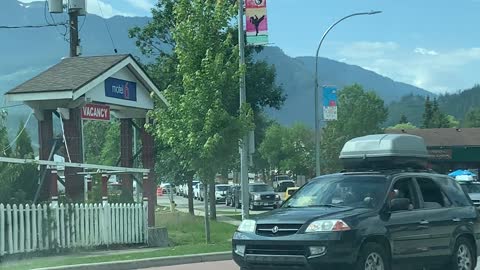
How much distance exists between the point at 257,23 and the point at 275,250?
12349mm

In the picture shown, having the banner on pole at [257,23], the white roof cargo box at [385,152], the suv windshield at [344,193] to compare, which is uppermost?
the banner on pole at [257,23]

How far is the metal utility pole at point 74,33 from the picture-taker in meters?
22.8

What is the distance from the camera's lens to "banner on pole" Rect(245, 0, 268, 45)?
66.3 feet

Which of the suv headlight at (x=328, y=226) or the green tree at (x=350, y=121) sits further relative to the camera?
the green tree at (x=350, y=121)

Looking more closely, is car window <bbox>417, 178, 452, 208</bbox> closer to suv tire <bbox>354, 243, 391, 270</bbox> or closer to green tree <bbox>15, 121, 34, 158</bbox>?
suv tire <bbox>354, 243, 391, 270</bbox>

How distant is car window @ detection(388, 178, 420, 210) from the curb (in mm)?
6075

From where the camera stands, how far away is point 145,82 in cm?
2125

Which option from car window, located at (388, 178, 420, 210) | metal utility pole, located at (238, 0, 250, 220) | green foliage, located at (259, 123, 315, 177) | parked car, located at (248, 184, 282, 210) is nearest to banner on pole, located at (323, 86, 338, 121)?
metal utility pole, located at (238, 0, 250, 220)

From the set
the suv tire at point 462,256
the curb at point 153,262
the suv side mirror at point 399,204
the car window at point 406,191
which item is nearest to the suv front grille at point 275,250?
the suv side mirror at point 399,204

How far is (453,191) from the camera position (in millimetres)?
11203

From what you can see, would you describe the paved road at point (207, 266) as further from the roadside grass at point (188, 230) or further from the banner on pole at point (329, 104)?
the banner on pole at point (329, 104)

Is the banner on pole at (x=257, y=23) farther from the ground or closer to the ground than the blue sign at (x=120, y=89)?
farther from the ground

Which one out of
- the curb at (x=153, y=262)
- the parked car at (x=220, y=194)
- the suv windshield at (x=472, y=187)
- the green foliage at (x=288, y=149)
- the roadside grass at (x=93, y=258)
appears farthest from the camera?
the green foliage at (x=288, y=149)

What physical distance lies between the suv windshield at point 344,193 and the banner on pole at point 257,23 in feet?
34.2
